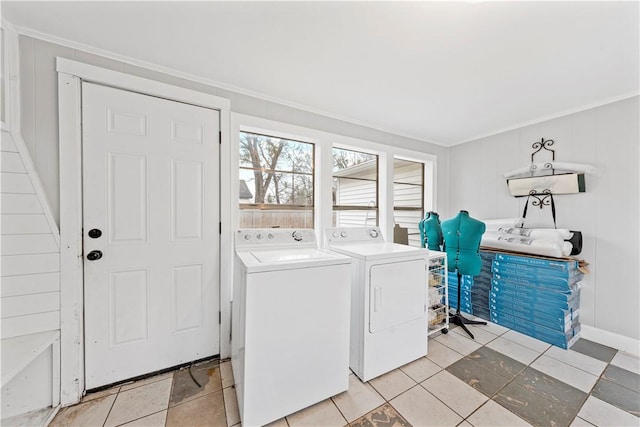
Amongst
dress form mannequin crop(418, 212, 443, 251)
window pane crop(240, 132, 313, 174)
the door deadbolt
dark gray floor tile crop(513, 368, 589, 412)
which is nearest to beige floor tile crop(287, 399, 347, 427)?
dark gray floor tile crop(513, 368, 589, 412)

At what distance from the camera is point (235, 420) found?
4.91 feet

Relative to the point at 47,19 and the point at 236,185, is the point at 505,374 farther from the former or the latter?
the point at 47,19

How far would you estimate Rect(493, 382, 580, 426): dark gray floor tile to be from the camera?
4.91ft

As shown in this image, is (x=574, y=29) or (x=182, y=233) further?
(x=182, y=233)

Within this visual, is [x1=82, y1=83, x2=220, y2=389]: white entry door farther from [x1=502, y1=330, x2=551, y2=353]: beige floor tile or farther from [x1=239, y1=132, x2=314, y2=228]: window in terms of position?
[x1=502, y1=330, x2=551, y2=353]: beige floor tile

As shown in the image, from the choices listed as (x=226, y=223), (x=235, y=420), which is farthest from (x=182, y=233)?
(x=235, y=420)

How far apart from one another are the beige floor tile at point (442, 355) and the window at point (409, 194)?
1723 mm

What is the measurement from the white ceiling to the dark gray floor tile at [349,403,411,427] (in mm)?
2350

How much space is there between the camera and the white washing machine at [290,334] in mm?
1417

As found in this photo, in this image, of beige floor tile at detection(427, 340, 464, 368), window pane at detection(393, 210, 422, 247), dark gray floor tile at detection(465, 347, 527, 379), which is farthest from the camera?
window pane at detection(393, 210, 422, 247)

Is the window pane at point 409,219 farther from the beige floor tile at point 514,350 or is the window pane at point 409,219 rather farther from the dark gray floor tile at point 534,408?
the dark gray floor tile at point 534,408

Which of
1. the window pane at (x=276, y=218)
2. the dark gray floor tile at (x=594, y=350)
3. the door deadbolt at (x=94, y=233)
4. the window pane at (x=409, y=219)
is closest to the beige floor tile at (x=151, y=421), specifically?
the door deadbolt at (x=94, y=233)

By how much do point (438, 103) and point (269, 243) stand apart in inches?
85.0

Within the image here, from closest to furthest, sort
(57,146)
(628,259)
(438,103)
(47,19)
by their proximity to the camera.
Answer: (47,19)
(57,146)
(628,259)
(438,103)
